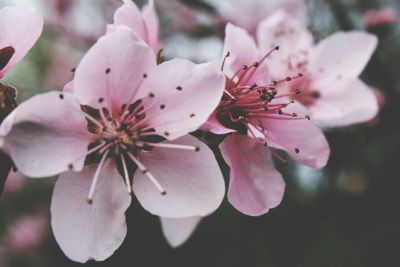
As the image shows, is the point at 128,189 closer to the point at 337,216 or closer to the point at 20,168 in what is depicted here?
the point at 20,168

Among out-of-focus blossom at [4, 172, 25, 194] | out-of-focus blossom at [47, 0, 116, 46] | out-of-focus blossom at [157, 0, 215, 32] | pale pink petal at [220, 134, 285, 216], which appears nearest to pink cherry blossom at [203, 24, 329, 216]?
pale pink petal at [220, 134, 285, 216]

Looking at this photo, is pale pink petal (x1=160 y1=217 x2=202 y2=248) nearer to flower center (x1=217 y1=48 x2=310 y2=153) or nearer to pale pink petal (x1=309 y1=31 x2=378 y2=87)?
flower center (x1=217 y1=48 x2=310 y2=153)

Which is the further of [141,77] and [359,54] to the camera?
[359,54]

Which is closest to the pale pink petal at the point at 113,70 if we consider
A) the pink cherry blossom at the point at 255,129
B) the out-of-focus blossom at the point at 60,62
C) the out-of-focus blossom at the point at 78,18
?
the pink cherry blossom at the point at 255,129

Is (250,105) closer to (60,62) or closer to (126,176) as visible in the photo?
(126,176)

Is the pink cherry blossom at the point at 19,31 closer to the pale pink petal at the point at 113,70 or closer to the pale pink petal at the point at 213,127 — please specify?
the pale pink petal at the point at 113,70

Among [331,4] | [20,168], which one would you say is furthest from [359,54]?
[20,168]

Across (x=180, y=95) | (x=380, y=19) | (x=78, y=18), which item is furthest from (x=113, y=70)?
(x=78, y=18)

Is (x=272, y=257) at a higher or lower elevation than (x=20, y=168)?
lower
